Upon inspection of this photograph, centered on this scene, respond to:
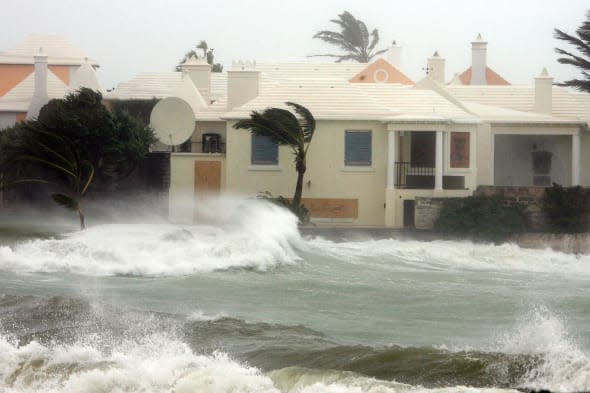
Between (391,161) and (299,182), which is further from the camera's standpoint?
(391,161)

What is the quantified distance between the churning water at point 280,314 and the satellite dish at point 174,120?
6.51 m

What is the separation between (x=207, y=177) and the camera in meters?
39.8

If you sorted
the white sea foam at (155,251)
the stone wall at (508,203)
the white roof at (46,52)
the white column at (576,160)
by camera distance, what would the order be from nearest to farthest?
the white sea foam at (155,251)
the stone wall at (508,203)
the white column at (576,160)
the white roof at (46,52)

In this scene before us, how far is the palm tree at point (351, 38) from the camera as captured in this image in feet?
290

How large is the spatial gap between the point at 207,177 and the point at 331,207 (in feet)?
12.8

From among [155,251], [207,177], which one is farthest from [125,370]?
[207,177]

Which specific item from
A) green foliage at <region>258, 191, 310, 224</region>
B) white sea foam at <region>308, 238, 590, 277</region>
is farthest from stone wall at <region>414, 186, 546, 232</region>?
green foliage at <region>258, 191, 310, 224</region>

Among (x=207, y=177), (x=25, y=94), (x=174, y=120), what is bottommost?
(x=207, y=177)

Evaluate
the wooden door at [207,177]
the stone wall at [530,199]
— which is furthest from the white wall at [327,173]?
the stone wall at [530,199]

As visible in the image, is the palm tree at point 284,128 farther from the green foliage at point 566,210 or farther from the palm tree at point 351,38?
the palm tree at point 351,38

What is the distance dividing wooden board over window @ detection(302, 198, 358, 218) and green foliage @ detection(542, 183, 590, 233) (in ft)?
17.3

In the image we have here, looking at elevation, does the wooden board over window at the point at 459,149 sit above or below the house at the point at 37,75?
below

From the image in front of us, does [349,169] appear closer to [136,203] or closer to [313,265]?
[136,203]

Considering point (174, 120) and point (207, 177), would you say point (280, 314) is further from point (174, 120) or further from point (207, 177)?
point (174, 120)
